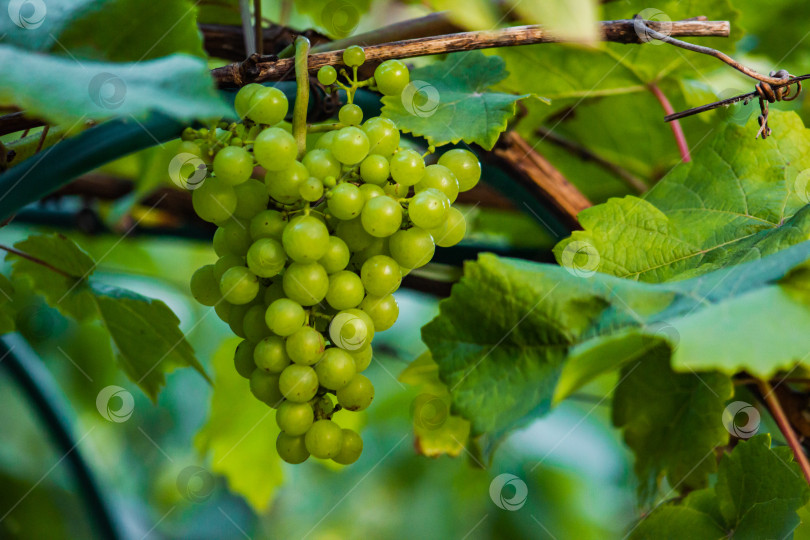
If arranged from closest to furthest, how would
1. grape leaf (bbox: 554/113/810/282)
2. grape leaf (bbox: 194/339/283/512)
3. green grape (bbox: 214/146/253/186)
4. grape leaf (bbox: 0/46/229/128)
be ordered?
1. grape leaf (bbox: 0/46/229/128)
2. green grape (bbox: 214/146/253/186)
3. grape leaf (bbox: 554/113/810/282)
4. grape leaf (bbox: 194/339/283/512)

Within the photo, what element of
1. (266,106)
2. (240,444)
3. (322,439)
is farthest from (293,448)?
(240,444)

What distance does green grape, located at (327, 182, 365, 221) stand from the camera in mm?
479

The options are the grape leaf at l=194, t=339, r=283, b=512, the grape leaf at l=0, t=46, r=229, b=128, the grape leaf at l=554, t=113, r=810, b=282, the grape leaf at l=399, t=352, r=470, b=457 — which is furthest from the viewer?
the grape leaf at l=194, t=339, r=283, b=512

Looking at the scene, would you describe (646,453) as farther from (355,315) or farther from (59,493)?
(59,493)

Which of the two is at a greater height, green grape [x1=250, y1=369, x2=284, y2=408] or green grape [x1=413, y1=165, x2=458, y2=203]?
green grape [x1=413, y1=165, x2=458, y2=203]

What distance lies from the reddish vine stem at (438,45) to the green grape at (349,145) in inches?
3.4

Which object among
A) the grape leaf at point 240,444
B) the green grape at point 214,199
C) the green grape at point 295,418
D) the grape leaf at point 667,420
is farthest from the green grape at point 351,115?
the grape leaf at point 240,444

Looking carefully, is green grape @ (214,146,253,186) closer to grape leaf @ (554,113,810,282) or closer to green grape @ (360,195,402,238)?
green grape @ (360,195,402,238)

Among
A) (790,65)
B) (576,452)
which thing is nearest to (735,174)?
(790,65)

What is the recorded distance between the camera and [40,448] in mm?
1784

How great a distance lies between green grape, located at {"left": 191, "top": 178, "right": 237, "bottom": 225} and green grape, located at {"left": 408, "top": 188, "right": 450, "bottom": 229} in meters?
0.13

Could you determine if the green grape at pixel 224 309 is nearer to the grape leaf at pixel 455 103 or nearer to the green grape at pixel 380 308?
the green grape at pixel 380 308

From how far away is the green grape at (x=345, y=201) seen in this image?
1.57ft

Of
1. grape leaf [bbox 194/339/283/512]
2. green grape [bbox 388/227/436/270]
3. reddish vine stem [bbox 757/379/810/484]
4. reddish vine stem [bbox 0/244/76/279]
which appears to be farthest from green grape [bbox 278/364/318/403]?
grape leaf [bbox 194/339/283/512]
